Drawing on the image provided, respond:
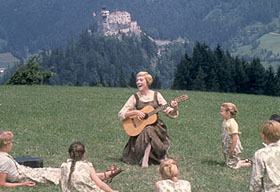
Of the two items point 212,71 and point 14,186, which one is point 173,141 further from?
point 212,71

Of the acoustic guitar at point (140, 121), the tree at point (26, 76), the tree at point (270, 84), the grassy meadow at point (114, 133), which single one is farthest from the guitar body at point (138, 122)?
the tree at point (270, 84)

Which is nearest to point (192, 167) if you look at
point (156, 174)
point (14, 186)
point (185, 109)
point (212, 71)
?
point (156, 174)

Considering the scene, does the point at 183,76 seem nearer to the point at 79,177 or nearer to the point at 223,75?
the point at 223,75

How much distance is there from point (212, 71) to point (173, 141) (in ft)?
257

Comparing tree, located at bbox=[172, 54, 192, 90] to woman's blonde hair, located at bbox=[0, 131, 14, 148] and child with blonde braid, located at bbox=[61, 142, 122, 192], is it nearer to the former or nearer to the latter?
woman's blonde hair, located at bbox=[0, 131, 14, 148]

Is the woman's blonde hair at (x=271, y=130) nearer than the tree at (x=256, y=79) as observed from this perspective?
Yes

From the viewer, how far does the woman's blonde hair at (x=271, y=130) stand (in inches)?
310

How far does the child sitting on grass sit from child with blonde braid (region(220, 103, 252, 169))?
5000 mm

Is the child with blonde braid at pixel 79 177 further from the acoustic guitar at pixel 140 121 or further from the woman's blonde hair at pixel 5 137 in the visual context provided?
the acoustic guitar at pixel 140 121

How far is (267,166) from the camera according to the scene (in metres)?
8.16

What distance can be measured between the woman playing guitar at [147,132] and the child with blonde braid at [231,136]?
115cm

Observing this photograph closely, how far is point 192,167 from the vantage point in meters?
13.8

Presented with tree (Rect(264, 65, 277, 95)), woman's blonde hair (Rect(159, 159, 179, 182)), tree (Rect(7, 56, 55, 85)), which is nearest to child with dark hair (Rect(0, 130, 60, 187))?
woman's blonde hair (Rect(159, 159, 179, 182))

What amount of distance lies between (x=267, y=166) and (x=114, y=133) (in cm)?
1193
